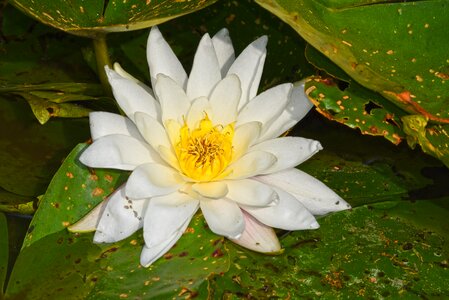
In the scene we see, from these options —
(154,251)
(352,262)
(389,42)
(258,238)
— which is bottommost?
(352,262)

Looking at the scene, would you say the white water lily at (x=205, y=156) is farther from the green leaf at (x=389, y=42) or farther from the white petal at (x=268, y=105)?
the green leaf at (x=389, y=42)

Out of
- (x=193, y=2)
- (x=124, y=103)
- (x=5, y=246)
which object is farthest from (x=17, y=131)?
(x=193, y=2)

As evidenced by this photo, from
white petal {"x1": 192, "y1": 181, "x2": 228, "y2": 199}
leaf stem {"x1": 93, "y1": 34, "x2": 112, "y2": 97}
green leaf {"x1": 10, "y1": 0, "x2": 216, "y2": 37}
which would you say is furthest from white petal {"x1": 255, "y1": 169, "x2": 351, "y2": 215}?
leaf stem {"x1": 93, "y1": 34, "x2": 112, "y2": 97}

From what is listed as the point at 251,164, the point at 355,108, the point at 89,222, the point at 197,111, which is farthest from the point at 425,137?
the point at 89,222

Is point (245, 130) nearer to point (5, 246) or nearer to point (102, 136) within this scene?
Result: point (102, 136)

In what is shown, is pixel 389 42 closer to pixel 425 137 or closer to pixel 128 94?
pixel 425 137

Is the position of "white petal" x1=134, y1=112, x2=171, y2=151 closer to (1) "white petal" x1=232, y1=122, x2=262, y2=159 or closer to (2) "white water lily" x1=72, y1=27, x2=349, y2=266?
(2) "white water lily" x1=72, y1=27, x2=349, y2=266
